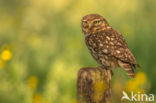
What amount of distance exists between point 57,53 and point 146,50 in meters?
1.49

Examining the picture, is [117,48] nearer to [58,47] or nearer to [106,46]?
[106,46]

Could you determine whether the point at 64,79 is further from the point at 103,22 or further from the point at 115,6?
the point at 115,6

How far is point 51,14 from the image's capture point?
13.9m

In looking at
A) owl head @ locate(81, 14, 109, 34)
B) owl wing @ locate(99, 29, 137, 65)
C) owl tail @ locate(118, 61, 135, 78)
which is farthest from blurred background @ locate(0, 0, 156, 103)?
owl head @ locate(81, 14, 109, 34)

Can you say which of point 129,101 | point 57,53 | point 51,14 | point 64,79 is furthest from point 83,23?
point 51,14

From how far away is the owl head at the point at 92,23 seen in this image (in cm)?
783

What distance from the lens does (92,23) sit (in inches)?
312

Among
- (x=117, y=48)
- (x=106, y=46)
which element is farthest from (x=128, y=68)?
(x=106, y=46)

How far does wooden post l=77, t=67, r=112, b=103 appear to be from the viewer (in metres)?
6.82

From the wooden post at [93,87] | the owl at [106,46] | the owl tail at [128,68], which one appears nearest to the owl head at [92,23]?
the owl at [106,46]

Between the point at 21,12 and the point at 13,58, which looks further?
the point at 21,12

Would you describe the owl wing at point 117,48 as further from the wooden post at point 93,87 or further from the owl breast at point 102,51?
the wooden post at point 93,87

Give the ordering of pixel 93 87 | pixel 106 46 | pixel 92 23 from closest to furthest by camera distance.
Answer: pixel 93 87 → pixel 106 46 → pixel 92 23

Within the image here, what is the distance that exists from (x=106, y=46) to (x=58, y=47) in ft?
12.8
